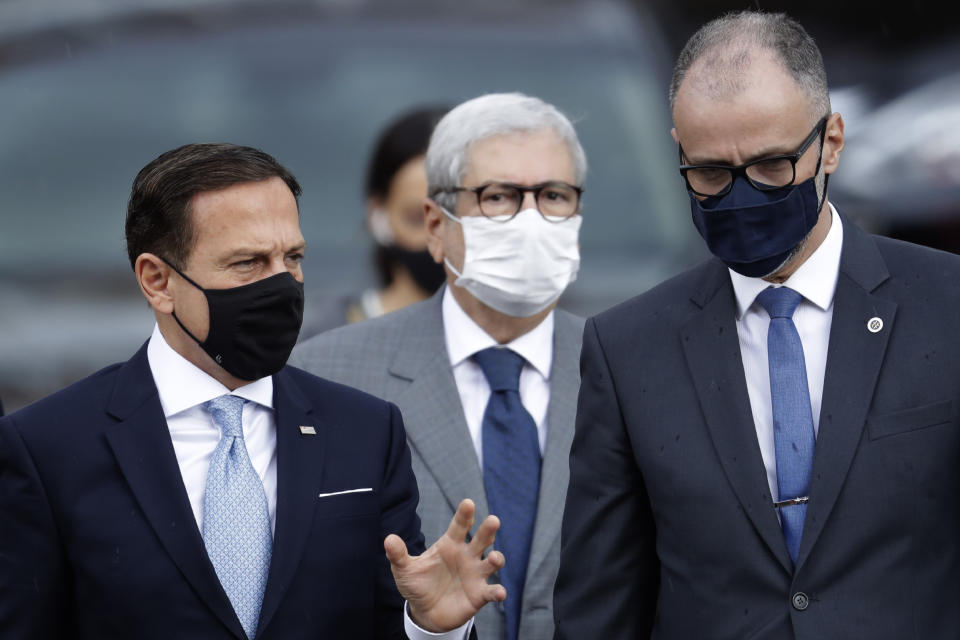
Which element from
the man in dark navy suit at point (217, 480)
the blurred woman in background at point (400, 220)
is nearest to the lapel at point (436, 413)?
the man in dark navy suit at point (217, 480)

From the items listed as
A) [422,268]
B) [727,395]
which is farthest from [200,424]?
[422,268]

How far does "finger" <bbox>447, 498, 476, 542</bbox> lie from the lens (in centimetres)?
324

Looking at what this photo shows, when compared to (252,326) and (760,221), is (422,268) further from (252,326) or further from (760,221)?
(760,221)

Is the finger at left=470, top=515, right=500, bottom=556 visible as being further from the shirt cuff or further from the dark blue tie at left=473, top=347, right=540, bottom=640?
the dark blue tie at left=473, top=347, right=540, bottom=640

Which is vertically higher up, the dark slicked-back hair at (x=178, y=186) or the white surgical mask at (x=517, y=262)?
the dark slicked-back hair at (x=178, y=186)

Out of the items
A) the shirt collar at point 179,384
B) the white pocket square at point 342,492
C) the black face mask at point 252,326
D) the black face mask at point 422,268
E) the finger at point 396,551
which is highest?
the black face mask at point 252,326

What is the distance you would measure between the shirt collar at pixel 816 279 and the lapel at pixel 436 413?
3.13ft

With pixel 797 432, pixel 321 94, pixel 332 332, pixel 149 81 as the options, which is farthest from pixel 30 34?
pixel 797 432

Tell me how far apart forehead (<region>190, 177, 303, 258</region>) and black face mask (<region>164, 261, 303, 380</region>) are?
8 centimetres

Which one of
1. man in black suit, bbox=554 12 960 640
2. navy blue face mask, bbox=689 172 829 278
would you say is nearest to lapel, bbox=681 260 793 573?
man in black suit, bbox=554 12 960 640

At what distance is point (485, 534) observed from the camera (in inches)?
129

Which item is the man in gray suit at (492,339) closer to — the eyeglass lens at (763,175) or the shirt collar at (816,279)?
the shirt collar at (816,279)

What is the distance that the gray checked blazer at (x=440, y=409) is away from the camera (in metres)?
4.01

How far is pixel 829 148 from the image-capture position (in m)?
3.37
